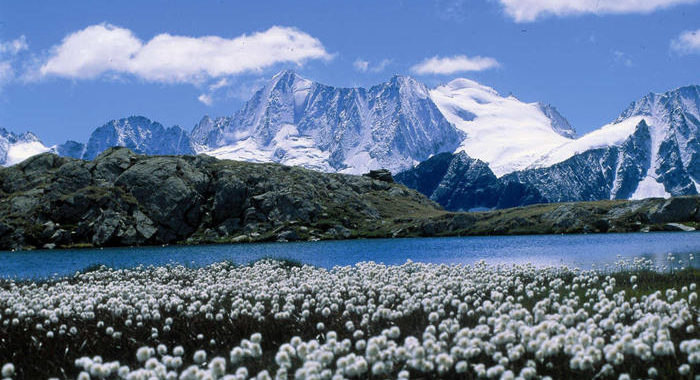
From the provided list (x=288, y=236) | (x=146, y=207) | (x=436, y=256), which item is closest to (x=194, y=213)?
(x=146, y=207)

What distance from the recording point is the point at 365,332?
1504cm

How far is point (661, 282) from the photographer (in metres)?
24.1

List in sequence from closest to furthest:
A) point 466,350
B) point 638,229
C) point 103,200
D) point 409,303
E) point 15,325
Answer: point 466,350 → point 409,303 → point 15,325 → point 638,229 → point 103,200

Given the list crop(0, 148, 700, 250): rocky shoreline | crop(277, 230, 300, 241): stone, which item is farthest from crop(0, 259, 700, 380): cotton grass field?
crop(0, 148, 700, 250): rocky shoreline

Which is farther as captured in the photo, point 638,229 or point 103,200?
point 103,200

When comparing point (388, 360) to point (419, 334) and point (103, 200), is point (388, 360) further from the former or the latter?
point (103, 200)

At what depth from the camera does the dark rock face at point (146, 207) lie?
541 feet

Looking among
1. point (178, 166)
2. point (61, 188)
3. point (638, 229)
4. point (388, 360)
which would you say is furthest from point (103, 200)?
point (388, 360)

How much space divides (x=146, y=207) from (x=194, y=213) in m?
14.4

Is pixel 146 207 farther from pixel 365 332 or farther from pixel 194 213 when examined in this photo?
pixel 365 332

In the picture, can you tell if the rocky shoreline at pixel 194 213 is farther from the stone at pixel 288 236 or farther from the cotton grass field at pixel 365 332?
the cotton grass field at pixel 365 332

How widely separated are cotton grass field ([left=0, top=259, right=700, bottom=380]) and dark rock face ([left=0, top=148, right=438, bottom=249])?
148 m

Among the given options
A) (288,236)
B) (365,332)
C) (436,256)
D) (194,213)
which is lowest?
(436,256)

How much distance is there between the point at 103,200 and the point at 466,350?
577 ft
